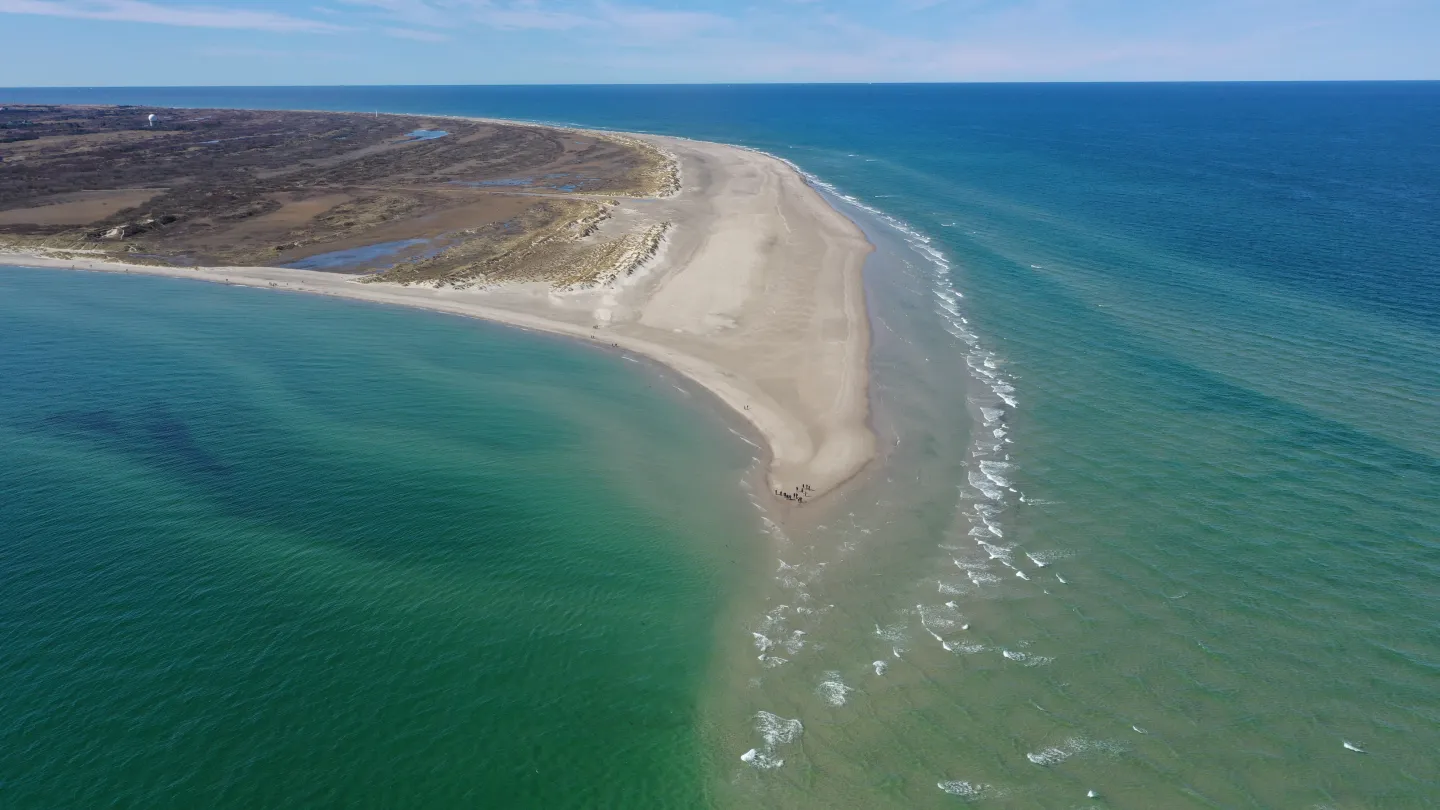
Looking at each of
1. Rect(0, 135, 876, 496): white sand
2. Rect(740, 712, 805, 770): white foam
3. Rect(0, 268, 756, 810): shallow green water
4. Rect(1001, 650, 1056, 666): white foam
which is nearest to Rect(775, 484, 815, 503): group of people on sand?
Rect(0, 135, 876, 496): white sand

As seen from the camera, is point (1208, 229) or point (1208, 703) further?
point (1208, 229)

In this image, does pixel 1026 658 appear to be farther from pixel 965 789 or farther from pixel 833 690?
pixel 833 690

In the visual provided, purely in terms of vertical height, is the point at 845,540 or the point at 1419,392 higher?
the point at 1419,392

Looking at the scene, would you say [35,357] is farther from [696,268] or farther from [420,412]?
[696,268]

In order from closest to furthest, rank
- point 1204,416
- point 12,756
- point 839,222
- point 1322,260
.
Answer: point 12,756 → point 1204,416 → point 1322,260 → point 839,222

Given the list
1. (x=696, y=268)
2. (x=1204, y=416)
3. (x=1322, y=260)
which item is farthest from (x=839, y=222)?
(x=1204, y=416)

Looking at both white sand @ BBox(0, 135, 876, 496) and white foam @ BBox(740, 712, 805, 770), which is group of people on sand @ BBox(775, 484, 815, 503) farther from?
white foam @ BBox(740, 712, 805, 770)

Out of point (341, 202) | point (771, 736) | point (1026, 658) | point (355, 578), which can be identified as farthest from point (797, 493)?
point (341, 202)
